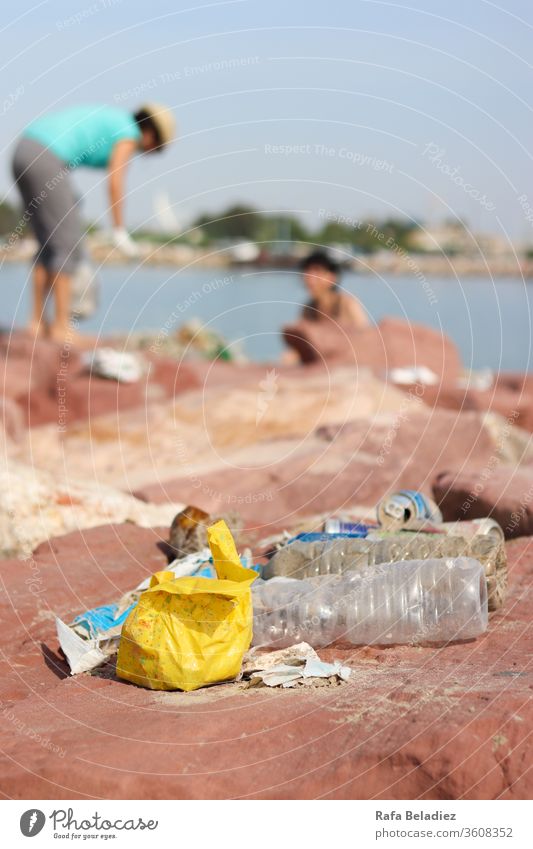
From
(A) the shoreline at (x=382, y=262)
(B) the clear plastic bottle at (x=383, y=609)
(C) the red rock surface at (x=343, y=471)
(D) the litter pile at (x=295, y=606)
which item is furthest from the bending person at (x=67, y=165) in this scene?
(A) the shoreline at (x=382, y=262)

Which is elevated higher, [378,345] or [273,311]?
[273,311]

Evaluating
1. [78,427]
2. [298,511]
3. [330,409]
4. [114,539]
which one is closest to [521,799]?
[114,539]

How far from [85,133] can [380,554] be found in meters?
6.87

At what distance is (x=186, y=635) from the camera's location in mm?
→ 3924

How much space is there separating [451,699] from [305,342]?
8994mm

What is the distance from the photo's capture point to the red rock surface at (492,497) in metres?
5.69

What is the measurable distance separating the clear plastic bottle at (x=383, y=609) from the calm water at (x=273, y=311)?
9.98 m

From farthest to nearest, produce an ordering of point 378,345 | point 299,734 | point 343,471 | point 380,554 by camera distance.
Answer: point 378,345
point 343,471
point 380,554
point 299,734

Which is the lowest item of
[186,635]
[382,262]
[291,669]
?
[291,669]

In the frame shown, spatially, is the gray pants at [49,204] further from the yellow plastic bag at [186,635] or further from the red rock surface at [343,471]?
the yellow plastic bag at [186,635]

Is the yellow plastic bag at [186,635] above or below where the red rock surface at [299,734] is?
above
